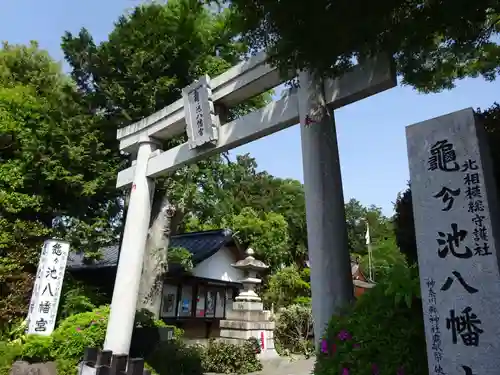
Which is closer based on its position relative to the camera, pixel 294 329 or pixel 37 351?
pixel 37 351

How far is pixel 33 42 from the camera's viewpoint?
47.4ft

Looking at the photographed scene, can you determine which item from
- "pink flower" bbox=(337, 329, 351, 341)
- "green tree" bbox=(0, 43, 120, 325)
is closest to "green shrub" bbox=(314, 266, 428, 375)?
"pink flower" bbox=(337, 329, 351, 341)

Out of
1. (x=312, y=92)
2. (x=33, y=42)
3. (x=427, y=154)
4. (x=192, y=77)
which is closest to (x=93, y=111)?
(x=192, y=77)

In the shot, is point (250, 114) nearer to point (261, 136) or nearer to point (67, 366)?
point (261, 136)

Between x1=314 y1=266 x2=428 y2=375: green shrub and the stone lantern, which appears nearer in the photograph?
x1=314 y1=266 x2=428 y2=375: green shrub

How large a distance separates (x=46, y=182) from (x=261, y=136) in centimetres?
702

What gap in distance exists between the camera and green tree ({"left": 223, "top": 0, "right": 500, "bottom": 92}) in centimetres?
366

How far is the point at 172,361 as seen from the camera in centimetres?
887

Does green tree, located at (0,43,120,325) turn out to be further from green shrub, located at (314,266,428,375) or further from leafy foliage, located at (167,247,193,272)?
green shrub, located at (314,266,428,375)

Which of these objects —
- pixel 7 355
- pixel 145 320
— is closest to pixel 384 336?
pixel 145 320

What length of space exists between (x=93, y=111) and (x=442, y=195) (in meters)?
10.2

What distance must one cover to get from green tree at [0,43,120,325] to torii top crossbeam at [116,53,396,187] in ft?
6.60

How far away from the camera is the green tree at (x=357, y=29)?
12.0 ft

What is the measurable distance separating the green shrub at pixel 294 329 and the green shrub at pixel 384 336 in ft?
35.1
